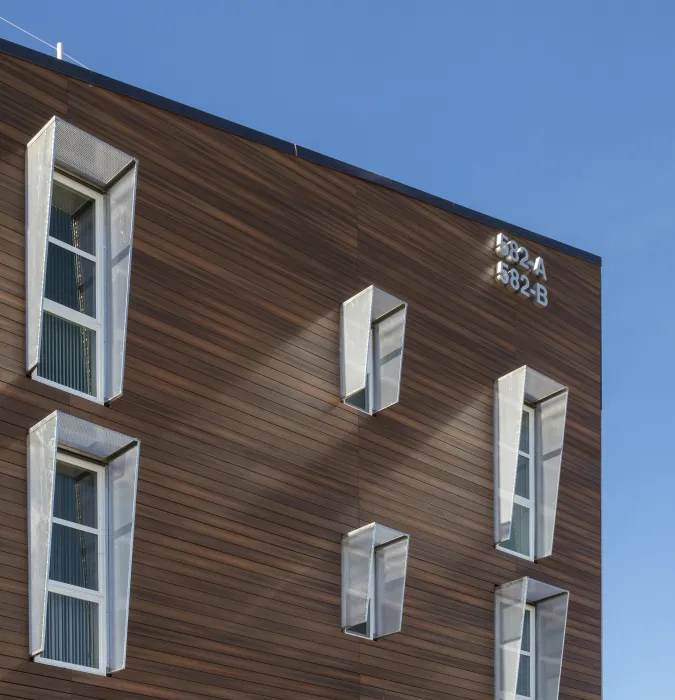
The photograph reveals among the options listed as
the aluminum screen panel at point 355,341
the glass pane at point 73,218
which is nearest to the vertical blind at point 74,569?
the glass pane at point 73,218

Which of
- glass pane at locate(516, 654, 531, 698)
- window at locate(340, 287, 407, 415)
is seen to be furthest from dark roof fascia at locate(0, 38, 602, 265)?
glass pane at locate(516, 654, 531, 698)

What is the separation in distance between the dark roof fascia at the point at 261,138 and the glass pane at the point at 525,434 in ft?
8.87

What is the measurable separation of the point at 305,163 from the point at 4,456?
20.2 ft

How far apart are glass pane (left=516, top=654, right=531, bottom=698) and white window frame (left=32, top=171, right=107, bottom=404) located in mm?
7325

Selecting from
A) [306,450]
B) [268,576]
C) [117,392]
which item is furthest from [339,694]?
[117,392]

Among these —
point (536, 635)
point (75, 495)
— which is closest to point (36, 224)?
point (75, 495)

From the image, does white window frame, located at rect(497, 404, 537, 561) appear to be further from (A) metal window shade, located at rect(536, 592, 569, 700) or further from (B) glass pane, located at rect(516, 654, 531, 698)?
(B) glass pane, located at rect(516, 654, 531, 698)

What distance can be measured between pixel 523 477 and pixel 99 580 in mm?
7687

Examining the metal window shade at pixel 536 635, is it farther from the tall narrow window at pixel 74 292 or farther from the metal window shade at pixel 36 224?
the metal window shade at pixel 36 224

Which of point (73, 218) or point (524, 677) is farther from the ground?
point (73, 218)

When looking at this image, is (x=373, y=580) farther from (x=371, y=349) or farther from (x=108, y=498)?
(x=108, y=498)

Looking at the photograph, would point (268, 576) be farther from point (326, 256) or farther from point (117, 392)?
point (326, 256)

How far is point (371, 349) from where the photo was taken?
17.9m

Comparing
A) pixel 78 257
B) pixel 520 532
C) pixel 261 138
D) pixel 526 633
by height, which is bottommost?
pixel 526 633
